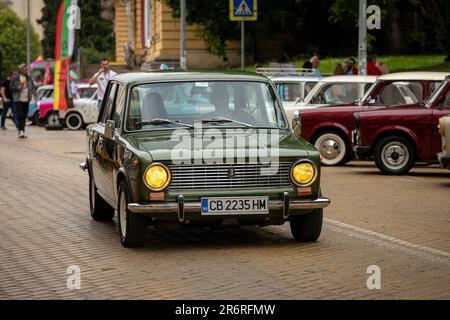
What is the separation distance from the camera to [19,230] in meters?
11.9

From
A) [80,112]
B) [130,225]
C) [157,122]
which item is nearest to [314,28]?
[80,112]

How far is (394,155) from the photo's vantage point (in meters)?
19.0

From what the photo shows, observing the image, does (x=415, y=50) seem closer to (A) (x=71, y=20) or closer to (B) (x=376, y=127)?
(A) (x=71, y=20)

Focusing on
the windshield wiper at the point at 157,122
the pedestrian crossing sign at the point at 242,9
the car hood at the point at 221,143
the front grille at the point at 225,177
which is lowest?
the front grille at the point at 225,177

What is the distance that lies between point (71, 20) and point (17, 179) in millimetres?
17511

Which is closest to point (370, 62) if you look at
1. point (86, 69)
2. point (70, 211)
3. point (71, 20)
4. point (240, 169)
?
point (71, 20)

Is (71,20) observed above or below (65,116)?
above

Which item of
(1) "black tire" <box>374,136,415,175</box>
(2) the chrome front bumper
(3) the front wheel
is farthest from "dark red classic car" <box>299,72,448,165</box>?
(2) the chrome front bumper

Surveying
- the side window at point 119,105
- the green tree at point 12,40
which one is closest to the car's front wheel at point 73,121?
the side window at point 119,105

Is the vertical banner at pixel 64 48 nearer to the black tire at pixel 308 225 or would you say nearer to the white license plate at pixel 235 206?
the black tire at pixel 308 225

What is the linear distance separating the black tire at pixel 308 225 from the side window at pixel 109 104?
249 cm

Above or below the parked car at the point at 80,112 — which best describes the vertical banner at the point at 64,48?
above

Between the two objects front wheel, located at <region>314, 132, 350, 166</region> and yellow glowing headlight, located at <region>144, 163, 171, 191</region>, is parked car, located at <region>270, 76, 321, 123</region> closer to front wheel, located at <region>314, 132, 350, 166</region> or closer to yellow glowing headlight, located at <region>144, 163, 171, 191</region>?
front wheel, located at <region>314, 132, 350, 166</region>

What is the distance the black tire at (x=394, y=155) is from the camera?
1883cm
